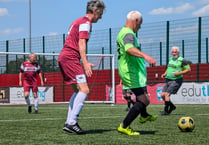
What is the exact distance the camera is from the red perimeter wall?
2225 centimetres

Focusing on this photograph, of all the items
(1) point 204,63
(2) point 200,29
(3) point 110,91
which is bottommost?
(3) point 110,91

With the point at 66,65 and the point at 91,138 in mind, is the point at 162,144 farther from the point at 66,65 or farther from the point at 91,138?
the point at 66,65

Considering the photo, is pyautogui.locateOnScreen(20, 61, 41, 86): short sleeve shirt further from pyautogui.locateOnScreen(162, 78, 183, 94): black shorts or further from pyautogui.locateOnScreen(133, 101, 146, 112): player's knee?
pyautogui.locateOnScreen(133, 101, 146, 112): player's knee

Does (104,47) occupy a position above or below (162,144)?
above

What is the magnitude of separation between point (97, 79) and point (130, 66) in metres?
20.0

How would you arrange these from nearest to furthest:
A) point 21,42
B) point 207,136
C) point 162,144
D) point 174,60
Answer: point 162,144, point 207,136, point 174,60, point 21,42

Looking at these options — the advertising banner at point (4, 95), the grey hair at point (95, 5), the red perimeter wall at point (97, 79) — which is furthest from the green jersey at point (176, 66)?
the advertising banner at point (4, 95)

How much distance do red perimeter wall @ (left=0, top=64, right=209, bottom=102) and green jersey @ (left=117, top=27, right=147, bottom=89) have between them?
15.5 m

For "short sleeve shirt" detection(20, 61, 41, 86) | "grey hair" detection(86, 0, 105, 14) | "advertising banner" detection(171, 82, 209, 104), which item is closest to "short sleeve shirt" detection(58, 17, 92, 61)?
"grey hair" detection(86, 0, 105, 14)

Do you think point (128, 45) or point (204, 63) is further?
point (204, 63)

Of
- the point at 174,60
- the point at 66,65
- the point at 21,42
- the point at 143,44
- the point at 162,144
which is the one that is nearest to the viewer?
the point at 162,144

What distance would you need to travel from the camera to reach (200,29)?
21000 millimetres

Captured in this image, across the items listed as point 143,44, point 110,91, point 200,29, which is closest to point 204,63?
point 200,29

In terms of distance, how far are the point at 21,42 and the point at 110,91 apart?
7.46 meters
